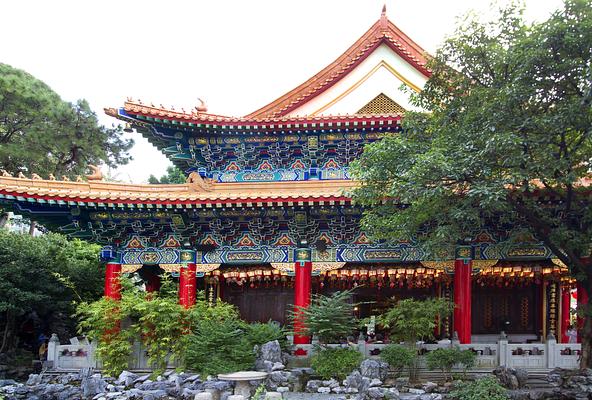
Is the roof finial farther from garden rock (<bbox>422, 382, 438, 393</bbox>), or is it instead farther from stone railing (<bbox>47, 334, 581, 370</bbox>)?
garden rock (<bbox>422, 382, 438, 393</bbox>)

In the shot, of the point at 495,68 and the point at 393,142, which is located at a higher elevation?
the point at 495,68

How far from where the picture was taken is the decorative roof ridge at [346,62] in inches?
615

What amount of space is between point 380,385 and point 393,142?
14.8 ft

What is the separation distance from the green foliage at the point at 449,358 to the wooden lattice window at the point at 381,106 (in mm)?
7181

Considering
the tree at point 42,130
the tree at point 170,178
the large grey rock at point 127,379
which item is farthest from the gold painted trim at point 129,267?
the tree at point 170,178

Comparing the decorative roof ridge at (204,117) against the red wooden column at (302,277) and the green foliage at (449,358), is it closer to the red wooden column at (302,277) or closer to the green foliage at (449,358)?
the red wooden column at (302,277)

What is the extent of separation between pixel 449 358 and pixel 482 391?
1.41 meters

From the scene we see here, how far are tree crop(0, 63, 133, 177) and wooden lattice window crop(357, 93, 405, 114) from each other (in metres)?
18.7

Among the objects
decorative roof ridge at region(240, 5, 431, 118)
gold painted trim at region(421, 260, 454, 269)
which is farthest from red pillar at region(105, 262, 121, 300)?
gold painted trim at region(421, 260, 454, 269)

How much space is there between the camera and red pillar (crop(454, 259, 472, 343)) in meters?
12.8

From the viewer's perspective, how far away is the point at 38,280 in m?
16.0

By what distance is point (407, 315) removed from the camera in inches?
438

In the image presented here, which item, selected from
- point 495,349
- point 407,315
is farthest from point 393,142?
point 495,349

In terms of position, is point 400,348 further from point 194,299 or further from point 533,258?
point 194,299
